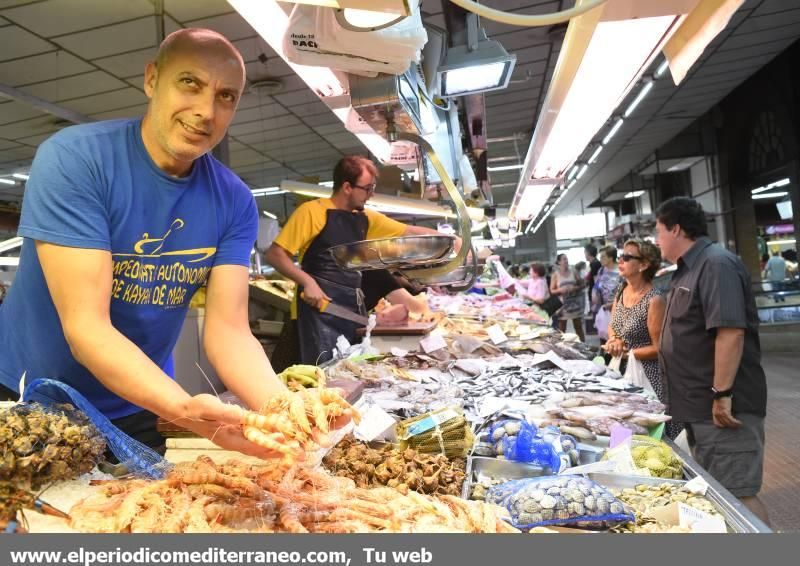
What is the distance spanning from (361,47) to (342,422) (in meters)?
1.11

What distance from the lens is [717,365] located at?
128 inches

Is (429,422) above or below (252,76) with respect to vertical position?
below

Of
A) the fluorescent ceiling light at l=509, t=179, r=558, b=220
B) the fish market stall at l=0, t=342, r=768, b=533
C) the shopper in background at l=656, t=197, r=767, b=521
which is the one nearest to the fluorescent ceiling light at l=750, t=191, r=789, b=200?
the fluorescent ceiling light at l=509, t=179, r=558, b=220

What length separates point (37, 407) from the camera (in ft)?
3.82

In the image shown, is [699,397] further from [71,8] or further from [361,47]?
[71,8]

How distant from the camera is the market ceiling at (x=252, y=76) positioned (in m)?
5.76

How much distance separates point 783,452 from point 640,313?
2.07 m

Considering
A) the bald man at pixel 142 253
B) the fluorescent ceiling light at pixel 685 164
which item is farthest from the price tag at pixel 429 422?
the fluorescent ceiling light at pixel 685 164

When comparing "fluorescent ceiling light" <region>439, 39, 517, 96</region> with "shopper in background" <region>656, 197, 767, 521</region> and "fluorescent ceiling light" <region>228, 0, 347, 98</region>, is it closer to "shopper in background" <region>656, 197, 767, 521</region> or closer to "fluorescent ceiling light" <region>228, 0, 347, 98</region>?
"fluorescent ceiling light" <region>228, 0, 347, 98</region>

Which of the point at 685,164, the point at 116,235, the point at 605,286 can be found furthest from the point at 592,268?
the point at 116,235

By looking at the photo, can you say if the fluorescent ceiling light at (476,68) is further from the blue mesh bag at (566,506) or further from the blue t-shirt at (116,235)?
the blue mesh bag at (566,506)

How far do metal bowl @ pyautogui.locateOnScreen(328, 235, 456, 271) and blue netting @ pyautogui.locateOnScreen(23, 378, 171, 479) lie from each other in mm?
1383

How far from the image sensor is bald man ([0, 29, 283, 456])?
1.41 m

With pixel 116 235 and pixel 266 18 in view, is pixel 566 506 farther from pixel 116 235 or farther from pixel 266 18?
pixel 266 18
